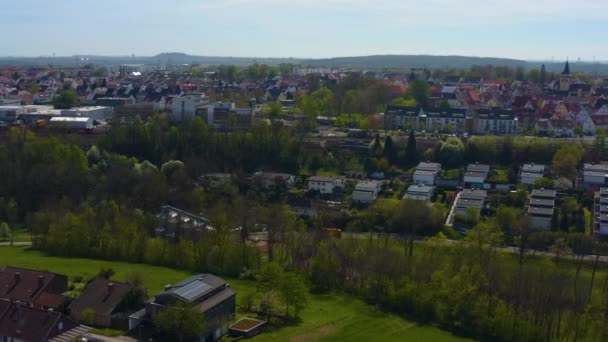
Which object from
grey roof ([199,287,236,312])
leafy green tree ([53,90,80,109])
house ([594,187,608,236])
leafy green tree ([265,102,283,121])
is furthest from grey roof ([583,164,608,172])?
leafy green tree ([53,90,80,109])

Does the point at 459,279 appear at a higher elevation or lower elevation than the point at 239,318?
higher

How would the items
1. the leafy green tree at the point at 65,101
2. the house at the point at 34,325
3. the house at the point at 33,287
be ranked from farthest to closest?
the leafy green tree at the point at 65,101 < the house at the point at 33,287 < the house at the point at 34,325

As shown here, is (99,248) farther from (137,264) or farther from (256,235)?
(256,235)

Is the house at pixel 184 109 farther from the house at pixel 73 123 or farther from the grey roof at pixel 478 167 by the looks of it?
the grey roof at pixel 478 167

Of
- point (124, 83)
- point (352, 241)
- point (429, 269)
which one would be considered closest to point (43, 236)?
point (352, 241)

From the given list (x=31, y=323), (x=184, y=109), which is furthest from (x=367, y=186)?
(x=31, y=323)

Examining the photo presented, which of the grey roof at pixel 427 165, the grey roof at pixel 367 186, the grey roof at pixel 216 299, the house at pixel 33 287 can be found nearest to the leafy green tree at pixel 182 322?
the grey roof at pixel 216 299
